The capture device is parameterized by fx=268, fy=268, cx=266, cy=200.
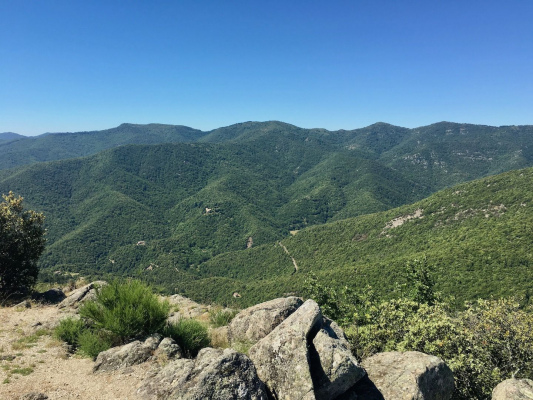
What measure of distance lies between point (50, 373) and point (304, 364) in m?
10.1

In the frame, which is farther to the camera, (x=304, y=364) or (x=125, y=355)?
(x=125, y=355)

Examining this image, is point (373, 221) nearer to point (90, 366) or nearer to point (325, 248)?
point (325, 248)

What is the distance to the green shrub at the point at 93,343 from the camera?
1177 cm

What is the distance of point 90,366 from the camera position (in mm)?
11266

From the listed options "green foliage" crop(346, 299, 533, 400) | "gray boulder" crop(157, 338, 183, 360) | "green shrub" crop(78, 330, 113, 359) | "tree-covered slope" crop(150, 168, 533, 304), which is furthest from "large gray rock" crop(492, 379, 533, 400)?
"tree-covered slope" crop(150, 168, 533, 304)

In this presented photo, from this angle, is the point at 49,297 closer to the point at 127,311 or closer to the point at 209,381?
the point at 127,311

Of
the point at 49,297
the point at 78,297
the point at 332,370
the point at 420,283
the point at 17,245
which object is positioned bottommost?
the point at 420,283

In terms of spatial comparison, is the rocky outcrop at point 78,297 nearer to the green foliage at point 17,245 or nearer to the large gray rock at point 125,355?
the green foliage at point 17,245

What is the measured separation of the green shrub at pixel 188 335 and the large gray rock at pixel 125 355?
1.09m

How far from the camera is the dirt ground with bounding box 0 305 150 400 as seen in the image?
30.4ft

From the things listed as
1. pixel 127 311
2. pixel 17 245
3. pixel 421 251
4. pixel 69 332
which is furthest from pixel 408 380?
pixel 421 251

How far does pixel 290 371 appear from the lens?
28.8ft

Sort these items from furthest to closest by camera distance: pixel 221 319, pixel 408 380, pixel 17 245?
pixel 17 245
pixel 221 319
pixel 408 380

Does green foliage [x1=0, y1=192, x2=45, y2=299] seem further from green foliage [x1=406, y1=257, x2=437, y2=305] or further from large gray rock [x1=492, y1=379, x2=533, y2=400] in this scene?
green foliage [x1=406, y1=257, x2=437, y2=305]
